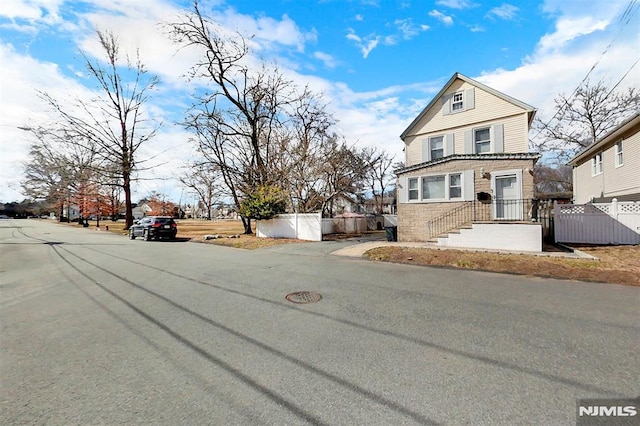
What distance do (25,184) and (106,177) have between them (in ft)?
76.6

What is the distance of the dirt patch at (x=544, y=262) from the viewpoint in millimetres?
7090

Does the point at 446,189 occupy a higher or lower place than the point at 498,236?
higher

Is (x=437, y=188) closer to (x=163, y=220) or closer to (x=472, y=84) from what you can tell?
(x=472, y=84)

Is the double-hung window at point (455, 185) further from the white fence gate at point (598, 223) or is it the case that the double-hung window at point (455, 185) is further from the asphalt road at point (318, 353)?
the asphalt road at point (318, 353)

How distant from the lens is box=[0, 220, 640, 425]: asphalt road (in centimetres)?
240

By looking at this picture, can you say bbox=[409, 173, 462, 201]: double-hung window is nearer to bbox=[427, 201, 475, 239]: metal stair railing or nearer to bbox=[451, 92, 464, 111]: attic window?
bbox=[427, 201, 475, 239]: metal stair railing

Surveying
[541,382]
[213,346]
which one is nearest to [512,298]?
[541,382]

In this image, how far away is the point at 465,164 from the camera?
1338 centimetres

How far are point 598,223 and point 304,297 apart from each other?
13.2 metres

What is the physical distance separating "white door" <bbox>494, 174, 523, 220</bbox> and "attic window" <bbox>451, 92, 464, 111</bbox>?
17.4 feet

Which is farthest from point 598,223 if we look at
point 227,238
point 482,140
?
point 227,238

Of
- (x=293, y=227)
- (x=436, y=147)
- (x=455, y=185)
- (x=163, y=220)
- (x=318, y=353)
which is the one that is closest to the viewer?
(x=318, y=353)

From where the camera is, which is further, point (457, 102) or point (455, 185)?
point (457, 102)

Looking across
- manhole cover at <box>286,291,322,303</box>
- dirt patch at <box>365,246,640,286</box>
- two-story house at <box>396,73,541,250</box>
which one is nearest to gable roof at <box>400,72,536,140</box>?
two-story house at <box>396,73,541,250</box>
